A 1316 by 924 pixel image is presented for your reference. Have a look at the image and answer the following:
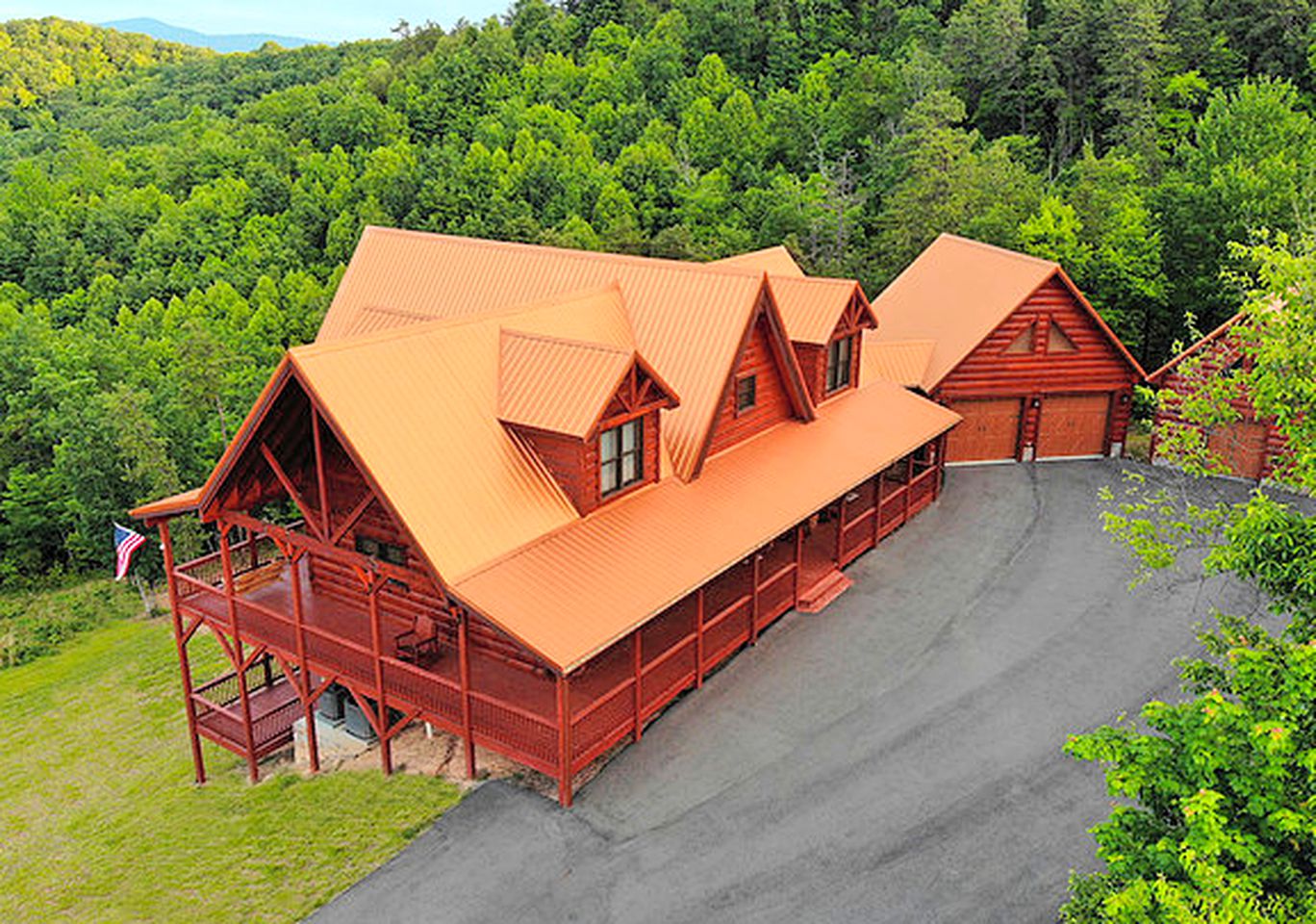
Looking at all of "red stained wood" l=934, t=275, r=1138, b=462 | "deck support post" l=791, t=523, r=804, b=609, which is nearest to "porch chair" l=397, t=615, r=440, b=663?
"deck support post" l=791, t=523, r=804, b=609

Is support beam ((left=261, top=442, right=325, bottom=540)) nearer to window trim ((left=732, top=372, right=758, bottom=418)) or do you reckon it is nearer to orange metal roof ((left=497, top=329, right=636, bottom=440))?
orange metal roof ((left=497, top=329, right=636, bottom=440))

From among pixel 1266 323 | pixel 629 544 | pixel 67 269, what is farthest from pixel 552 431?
pixel 67 269

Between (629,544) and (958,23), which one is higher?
(958,23)

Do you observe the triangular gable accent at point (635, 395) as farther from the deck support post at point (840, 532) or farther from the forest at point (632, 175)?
the forest at point (632, 175)

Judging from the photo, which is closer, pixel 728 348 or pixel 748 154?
pixel 728 348

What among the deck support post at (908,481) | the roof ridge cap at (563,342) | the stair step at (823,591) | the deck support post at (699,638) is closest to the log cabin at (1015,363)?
the deck support post at (908,481)

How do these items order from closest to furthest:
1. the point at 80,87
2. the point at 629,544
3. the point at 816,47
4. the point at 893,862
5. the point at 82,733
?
the point at 893,862 → the point at 629,544 → the point at 82,733 → the point at 816,47 → the point at 80,87

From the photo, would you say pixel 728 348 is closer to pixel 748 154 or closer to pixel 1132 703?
pixel 1132 703
